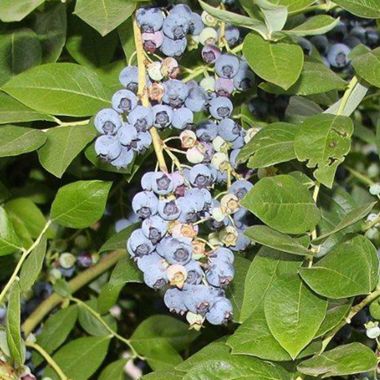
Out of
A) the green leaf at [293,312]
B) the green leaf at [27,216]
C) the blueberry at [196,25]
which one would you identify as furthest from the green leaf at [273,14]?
the green leaf at [27,216]

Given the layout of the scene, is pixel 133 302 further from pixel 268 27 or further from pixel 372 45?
pixel 268 27

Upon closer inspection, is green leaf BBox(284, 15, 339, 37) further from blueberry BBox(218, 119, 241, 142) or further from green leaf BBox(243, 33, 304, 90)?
blueberry BBox(218, 119, 241, 142)

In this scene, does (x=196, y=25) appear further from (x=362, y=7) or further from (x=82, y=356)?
(x=82, y=356)

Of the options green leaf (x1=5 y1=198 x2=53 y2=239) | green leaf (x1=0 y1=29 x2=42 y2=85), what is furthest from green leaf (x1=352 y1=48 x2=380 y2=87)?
green leaf (x1=5 y1=198 x2=53 y2=239)

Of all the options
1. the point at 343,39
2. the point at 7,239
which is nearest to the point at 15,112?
the point at 7,239

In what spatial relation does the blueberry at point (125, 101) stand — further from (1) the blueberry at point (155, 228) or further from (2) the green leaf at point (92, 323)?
(2) the green leaf at point (92, 323)

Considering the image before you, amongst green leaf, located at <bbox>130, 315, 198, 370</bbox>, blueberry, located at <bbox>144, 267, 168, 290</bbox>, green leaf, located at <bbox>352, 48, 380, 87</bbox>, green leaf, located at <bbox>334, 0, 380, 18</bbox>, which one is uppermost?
green leaf, located at <bbox>334, 0, 380, 18</bbox>
